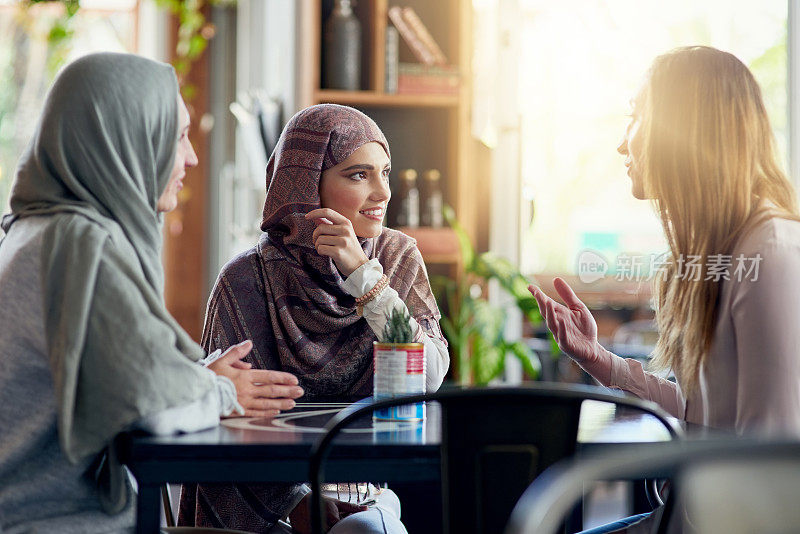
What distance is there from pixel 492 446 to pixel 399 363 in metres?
0.44

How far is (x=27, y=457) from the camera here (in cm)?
138

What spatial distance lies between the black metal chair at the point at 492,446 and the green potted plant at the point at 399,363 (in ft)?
1.30

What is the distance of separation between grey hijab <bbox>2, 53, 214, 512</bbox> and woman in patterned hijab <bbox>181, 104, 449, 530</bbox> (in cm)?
48

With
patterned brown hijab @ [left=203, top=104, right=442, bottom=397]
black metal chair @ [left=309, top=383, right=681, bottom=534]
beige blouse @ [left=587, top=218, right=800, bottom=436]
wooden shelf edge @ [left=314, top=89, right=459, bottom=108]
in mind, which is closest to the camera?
black metal chair @ [left=309, top=383, right=681, bottom=534]

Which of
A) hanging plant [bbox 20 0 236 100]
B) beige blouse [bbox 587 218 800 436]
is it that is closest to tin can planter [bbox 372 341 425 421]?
beige blouse [bbox 587 218 800 436]

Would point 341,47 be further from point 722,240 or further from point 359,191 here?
point 722,240

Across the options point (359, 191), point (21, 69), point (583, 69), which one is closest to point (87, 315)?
point (359, 191)

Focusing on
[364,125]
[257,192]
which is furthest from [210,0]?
[364,125]

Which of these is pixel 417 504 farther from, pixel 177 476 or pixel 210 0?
pixel 210 0

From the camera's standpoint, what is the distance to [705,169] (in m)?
1.65

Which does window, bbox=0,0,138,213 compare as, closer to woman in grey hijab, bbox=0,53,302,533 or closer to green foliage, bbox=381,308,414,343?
woman in grey hijab, bbox=0,53,302,533

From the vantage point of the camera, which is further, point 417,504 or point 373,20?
point 373,20

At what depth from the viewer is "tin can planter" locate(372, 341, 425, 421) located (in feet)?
5.08

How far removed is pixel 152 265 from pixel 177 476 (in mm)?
348
